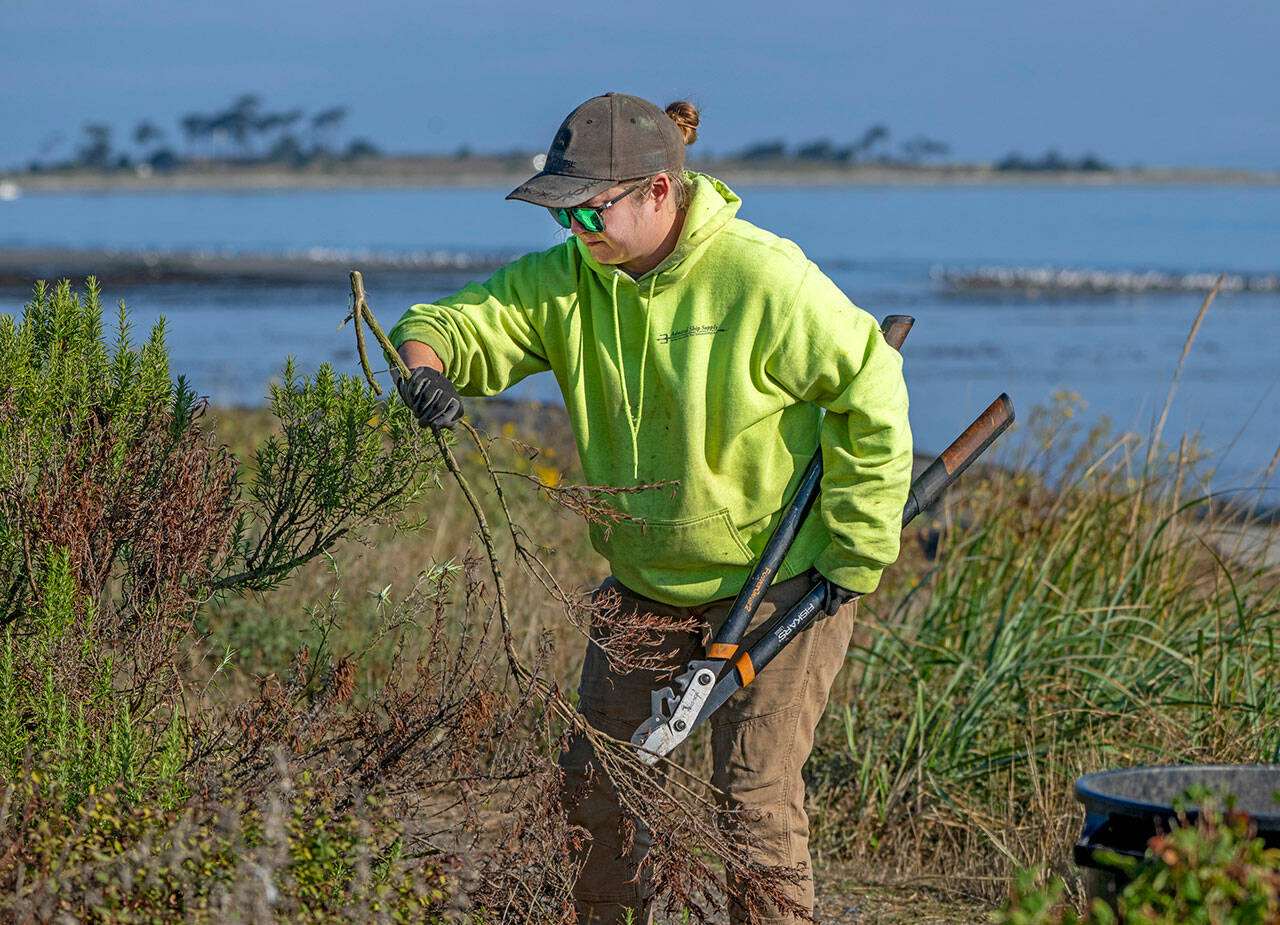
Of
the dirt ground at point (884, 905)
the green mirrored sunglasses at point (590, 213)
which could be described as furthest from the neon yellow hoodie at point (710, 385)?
the dirt ground at point (884, 905)

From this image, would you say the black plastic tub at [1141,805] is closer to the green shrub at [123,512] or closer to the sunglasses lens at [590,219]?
the sunglasses lens at [590,219]

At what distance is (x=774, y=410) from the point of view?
326cm

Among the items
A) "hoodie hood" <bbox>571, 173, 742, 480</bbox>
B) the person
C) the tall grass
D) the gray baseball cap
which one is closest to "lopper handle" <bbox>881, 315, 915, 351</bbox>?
the person

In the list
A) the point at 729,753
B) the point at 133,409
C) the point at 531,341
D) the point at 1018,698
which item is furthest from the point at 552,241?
the point at 1018,698

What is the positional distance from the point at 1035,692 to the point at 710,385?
2114 mm

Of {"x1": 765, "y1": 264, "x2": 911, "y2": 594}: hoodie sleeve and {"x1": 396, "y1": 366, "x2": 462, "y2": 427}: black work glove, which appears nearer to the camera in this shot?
{"x1": 396, "y1": 366, "x2": 462, "y2": 427}: black work glove

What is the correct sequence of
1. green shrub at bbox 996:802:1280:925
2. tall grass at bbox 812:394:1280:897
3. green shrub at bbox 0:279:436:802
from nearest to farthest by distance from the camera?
green shrub at bbox 996:802:1280:925
green shrub at bbox 0:279:436:802
tall grass at bbox 812:394:1280:897

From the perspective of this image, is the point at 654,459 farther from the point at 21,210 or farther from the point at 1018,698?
the point at 21,210

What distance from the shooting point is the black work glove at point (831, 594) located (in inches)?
131

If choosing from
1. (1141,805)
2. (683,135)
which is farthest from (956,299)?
(1141,805)

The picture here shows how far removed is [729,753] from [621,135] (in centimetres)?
137

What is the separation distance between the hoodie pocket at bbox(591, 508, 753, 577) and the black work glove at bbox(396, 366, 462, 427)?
53 cm

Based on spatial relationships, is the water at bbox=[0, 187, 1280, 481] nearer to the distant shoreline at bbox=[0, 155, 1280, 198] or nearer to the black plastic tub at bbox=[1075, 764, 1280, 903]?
the black plastic tub at bbox=[1075, 764, 1280, 903]

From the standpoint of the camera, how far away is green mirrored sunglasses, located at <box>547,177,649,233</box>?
3131 mm
